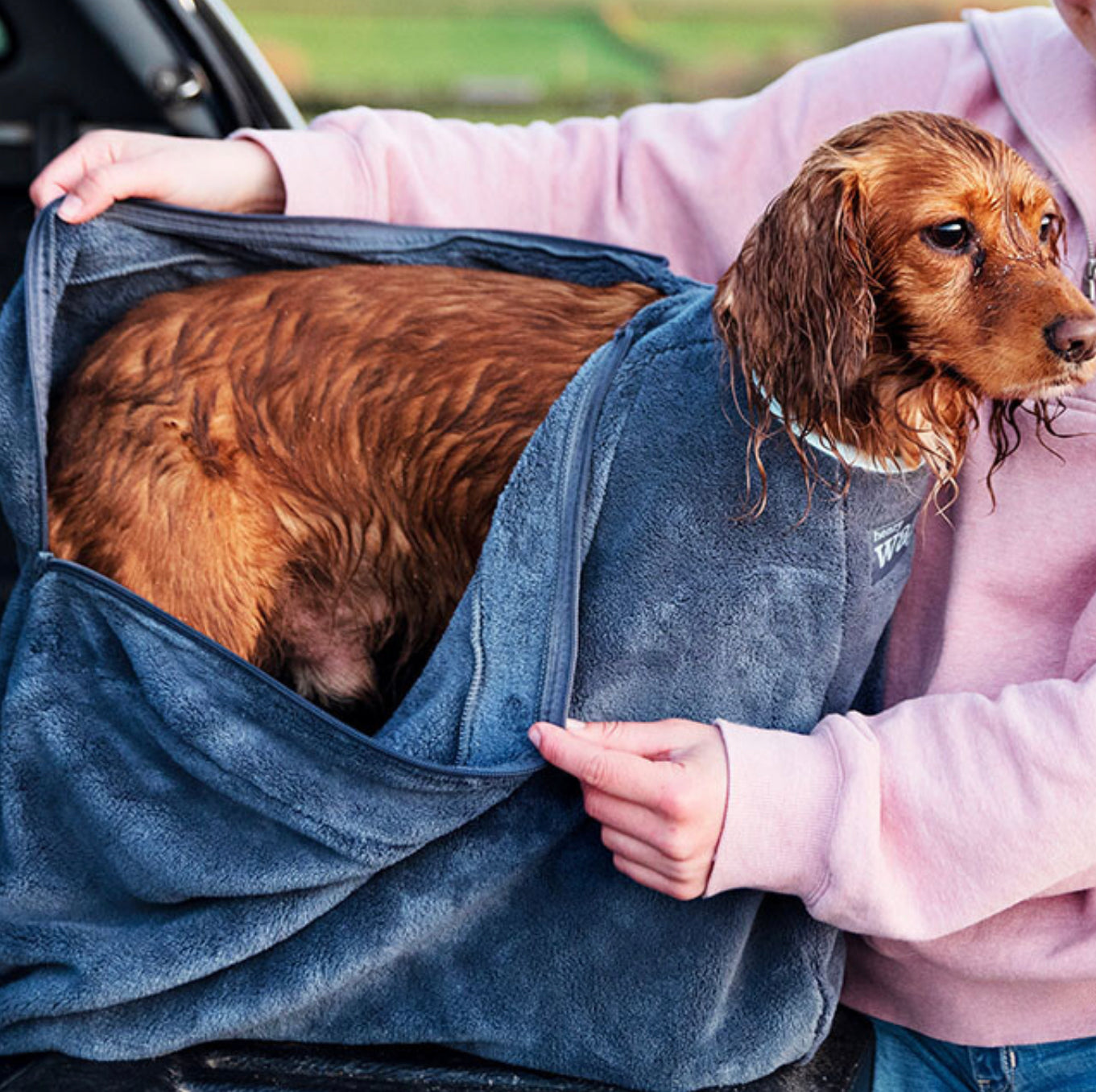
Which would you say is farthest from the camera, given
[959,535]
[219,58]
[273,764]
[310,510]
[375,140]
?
[219,58]

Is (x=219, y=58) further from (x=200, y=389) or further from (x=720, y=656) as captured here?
(x=720, y=656)

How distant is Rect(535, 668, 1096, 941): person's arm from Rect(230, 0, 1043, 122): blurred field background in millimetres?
11779

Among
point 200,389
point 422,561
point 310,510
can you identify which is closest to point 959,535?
point 422,561

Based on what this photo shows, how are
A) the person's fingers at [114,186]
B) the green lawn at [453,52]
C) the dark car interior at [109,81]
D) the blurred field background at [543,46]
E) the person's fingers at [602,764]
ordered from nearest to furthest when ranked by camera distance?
the person's fingers at [602,764] < the person's fingers at [114,186] < the dark car interior at [109,81] < the blurred field background at [543,46] < the green lawn at [453,52]

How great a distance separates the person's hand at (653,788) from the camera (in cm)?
161

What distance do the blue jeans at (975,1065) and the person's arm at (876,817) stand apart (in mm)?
266

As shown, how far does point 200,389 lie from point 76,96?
127cm

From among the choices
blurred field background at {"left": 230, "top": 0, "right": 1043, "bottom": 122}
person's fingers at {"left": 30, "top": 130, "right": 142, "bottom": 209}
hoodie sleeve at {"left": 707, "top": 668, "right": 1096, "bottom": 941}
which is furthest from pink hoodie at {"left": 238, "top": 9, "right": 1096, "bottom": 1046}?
blurred field background at {"left": 230, "top": 0, "right": 1043, "bottom": 122}

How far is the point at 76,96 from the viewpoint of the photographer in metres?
2.99

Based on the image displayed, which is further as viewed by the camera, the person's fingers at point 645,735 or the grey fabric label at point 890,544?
the grey fabric label at point 890,544

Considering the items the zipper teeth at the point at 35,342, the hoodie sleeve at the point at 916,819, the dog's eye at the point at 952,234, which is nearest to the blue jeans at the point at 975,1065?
the hoodie sleeve at the point at 916,819

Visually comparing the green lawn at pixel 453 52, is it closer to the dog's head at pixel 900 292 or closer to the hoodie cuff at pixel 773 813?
the dog's head at pixel 900 292

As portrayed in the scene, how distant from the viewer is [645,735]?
1.67 m

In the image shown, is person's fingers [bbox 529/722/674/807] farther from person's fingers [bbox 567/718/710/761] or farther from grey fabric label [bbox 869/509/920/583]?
grey fabric label [bbox 869/509/920/583]
